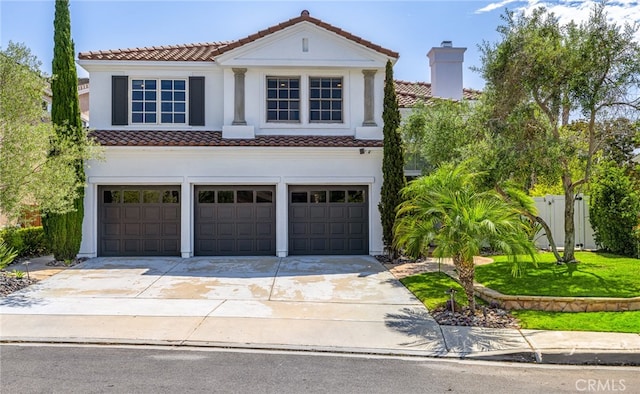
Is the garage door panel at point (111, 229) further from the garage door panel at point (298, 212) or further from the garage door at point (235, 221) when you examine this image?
the garage door panel at point (298, 212)

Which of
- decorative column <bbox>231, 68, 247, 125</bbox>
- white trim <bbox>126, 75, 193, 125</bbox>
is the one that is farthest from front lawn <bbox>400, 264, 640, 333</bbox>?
white trim <bbox>126, 75, 193, 125</bbox>

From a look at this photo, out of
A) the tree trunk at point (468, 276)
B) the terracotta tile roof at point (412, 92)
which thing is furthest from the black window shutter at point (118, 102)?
the tree trunk at point (468, 276)

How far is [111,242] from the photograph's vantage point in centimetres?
1486

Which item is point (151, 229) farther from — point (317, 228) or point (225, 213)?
point (317, 228)

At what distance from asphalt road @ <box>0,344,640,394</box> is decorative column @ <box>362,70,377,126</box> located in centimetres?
1032

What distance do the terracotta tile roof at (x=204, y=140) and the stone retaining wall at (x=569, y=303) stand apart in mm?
7148

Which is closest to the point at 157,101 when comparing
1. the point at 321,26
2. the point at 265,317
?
the point at 321,26

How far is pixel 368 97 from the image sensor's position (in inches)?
622

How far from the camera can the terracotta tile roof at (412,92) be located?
17016 millimetres

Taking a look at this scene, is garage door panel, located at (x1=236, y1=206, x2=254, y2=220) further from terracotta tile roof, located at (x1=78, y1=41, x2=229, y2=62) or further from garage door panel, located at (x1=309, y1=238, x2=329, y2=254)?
terracotta tile roof, located at (x1=78, y1=41, x2=229, y2=62)

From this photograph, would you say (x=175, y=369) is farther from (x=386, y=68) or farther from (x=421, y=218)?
(x=386, y=68)

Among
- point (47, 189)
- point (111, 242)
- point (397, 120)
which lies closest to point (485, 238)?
point (397, 120)

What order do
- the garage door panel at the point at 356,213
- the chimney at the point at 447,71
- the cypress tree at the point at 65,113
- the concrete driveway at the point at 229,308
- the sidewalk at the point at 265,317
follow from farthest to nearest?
the chimney at the point at 447,71 < the garage door panel at the point at 356,213 < the cypress tree at the point at 65,113 < the concrete driveway at the point at 229,308 < the sidewalk at the point at 265,317

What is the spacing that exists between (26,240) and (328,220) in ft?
29.4
